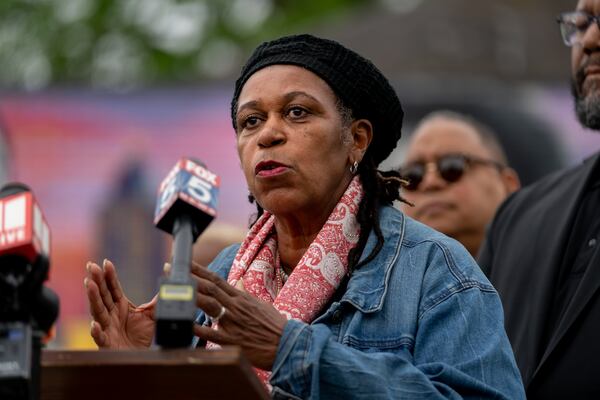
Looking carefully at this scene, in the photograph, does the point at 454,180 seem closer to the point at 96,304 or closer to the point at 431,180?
the point at 431,180

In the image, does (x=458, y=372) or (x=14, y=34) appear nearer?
(x=458, y=372)

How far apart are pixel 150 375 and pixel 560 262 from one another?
7.33 feet

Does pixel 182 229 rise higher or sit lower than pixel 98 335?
higher

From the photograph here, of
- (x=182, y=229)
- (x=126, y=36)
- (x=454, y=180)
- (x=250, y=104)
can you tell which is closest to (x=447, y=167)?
(x=454, y=180)

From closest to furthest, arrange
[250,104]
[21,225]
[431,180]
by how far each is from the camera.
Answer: [21,225] < [250,104] < [431,180]

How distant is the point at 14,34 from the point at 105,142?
12379 millimetres

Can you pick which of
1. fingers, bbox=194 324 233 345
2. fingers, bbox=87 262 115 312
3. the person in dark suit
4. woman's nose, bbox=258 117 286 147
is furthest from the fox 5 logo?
the person in dark suit

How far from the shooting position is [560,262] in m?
4.53

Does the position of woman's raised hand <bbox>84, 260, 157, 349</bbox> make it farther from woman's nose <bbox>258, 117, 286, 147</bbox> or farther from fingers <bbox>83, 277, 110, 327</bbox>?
woman's nose <bbox>258, 117, 286, 147</bbox>

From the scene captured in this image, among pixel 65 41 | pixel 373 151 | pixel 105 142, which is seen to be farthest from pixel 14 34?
pixel 373 151

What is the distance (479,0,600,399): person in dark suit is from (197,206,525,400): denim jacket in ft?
2.89

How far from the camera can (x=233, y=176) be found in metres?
8.94

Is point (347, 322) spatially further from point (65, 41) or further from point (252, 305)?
point (65, 41)

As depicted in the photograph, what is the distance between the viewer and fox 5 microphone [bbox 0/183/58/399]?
102 inches
